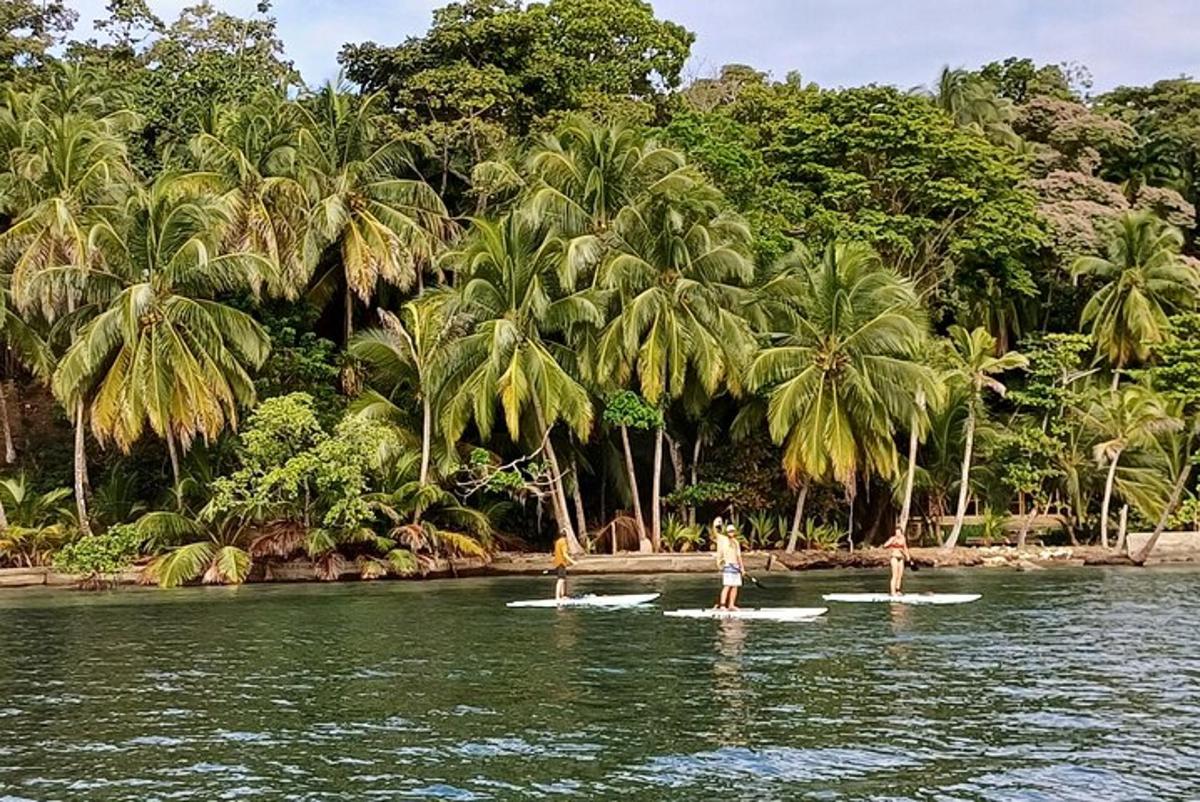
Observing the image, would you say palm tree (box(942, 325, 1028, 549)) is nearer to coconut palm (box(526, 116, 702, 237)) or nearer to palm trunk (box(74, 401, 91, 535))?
coconut palm (box(526, 116, 702, 237))

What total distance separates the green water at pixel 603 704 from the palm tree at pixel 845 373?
11.2m

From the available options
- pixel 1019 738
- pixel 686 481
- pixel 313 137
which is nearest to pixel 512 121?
pixel 313 137

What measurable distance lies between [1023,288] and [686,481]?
54.0 feet

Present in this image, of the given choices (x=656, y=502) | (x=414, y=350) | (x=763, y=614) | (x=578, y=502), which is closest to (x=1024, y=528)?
(x=656, y=502)

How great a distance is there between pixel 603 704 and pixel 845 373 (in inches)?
959

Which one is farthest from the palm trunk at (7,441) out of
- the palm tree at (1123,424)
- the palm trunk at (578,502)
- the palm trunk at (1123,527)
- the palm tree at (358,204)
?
the palm trunk at (1123,527)

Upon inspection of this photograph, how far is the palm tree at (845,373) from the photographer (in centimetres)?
3831

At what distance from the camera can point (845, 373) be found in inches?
1534

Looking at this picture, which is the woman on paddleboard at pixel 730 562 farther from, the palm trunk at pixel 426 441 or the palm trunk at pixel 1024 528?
the palm trunk at pixel 1024 528

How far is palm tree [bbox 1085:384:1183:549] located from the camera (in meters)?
41.0

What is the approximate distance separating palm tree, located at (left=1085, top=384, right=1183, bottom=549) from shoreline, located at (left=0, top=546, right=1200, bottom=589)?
2464 millimetres

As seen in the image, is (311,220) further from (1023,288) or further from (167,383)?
(1023,288)

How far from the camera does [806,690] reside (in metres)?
17.1

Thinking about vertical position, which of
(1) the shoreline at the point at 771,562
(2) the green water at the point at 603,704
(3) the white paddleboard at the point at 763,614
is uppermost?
(1) the shoreline at the point at 771,562
